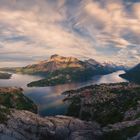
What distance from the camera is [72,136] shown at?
649 feet

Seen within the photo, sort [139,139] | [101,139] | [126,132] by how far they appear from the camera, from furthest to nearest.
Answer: [101,139] → [126,132] → [139,139]

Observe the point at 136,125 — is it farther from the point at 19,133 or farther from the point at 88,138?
the point at 19,133

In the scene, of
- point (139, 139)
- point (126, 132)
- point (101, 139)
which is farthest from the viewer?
point (101, 139)

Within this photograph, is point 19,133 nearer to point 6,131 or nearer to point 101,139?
point 6,131

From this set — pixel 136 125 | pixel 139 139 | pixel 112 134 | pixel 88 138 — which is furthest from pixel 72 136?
pixel 139 139

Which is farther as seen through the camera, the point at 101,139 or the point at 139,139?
the point at 101,139

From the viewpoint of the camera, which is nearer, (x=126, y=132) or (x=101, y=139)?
(x=126, y=132)

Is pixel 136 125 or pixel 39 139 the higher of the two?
pixel 136 125

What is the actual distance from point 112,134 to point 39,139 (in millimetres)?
48317

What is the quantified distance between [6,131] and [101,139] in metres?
60.9

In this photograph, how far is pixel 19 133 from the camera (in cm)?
19325

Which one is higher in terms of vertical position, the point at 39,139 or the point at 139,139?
the point at 139,139

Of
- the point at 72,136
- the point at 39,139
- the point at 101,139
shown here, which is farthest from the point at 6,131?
the point at 101,139

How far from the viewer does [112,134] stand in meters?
191
